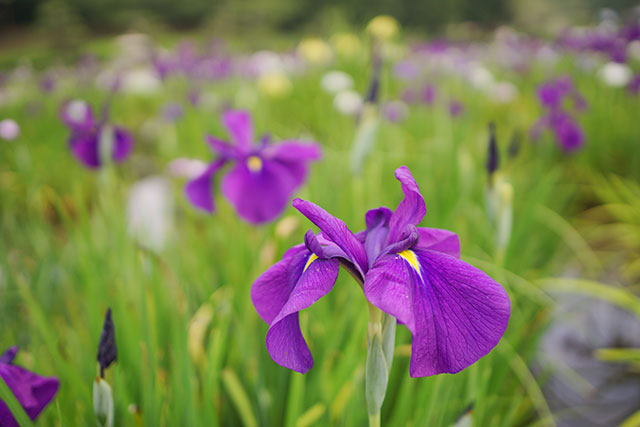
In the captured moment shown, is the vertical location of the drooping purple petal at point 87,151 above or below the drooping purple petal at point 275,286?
below

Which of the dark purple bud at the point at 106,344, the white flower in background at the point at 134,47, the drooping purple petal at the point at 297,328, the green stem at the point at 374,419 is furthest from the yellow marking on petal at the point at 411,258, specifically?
the white flower in background at the point at 134,47

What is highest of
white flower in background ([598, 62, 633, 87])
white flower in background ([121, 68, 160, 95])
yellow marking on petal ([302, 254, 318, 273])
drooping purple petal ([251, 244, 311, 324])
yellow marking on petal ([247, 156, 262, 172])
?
yellow marking on petal ([302, 254, 318, 273])

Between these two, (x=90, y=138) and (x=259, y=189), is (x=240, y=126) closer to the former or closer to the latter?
(x=259, y=189)

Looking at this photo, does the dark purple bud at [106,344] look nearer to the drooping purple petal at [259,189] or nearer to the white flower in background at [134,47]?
the drooping purple petal at [259,189]

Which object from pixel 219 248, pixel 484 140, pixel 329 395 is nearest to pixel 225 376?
pixel 329 395

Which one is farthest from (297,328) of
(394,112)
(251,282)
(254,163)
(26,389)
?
(394,112)

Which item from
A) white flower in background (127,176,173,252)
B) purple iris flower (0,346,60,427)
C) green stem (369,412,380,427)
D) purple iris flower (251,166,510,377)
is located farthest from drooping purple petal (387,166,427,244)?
white flower in background (127,176,173,252)

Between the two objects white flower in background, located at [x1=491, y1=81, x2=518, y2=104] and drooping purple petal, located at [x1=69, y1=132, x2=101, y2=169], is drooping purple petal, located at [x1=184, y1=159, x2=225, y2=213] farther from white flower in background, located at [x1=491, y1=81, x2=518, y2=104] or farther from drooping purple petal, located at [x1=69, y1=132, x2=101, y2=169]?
white flower in background, located at [x1=491, y1=81, x2=518, y2=104]
